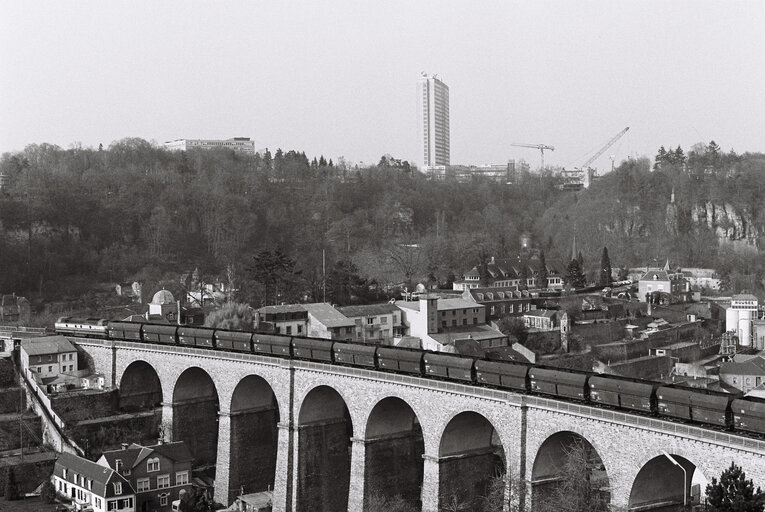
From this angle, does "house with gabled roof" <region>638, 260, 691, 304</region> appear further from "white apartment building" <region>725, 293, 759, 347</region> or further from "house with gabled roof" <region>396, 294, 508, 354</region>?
"house with gabled roof" <region>396, 294, 508, 354</region>

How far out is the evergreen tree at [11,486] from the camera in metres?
42.8

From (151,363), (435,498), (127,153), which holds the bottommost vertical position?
(435,498)

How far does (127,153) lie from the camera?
136875 mm

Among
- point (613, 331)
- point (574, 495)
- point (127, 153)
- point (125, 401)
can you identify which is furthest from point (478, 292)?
point (127, 153)

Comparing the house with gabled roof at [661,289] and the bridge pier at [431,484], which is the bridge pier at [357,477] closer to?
the bridge pier at [431,484]

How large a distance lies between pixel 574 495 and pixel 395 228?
107 metres

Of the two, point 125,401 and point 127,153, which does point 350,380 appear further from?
point 127,153

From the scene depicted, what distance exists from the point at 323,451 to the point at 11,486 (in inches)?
575

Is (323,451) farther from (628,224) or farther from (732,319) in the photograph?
(628,224)

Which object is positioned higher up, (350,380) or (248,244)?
(248,244)

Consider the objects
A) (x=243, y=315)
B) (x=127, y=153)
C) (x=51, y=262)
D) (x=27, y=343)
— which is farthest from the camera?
(x=127, y=153)

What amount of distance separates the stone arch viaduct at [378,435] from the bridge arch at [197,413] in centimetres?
6

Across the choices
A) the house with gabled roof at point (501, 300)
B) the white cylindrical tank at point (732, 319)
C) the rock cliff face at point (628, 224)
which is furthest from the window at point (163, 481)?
the rock cliff face at point (628, 224)

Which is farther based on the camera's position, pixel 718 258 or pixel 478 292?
pixel 718 258
